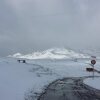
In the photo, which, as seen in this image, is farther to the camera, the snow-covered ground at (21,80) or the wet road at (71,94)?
the snow-covered ground at (21,80)

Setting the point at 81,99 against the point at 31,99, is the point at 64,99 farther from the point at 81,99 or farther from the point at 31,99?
the point at 31,99

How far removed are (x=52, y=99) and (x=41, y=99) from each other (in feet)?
2.94

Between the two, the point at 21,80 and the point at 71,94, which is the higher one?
the point at 21,80

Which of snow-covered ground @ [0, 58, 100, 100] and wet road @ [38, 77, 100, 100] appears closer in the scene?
wet road @ [38, 77, 100, 100]

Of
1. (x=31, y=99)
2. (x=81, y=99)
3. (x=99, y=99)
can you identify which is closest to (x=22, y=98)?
(x=31, y=99)

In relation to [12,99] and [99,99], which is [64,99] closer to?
[99,99]

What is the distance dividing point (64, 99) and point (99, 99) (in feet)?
7.79

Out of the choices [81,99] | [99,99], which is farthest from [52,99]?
[99,99]

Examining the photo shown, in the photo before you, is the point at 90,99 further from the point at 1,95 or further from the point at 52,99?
the point at 1,95

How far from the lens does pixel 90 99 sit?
18.6m

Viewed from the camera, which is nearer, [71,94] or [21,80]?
[71,94]

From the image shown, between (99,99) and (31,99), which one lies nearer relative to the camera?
(99,99)

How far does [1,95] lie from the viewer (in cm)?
1911

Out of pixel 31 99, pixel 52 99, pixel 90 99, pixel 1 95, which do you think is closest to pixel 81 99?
pixel 90 99
